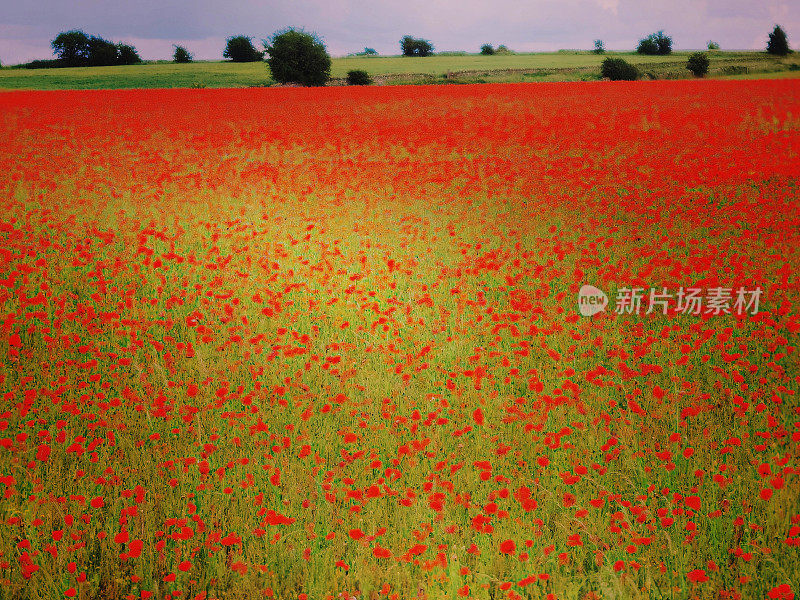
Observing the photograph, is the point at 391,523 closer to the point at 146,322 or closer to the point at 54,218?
the point at 146,322

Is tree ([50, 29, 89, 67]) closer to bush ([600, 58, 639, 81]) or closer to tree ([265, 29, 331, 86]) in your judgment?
tree ([265, 29, 331, 86])

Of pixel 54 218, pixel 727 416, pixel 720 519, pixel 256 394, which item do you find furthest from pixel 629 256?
pixel 54 218

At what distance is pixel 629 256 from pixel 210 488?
5535 millimetres

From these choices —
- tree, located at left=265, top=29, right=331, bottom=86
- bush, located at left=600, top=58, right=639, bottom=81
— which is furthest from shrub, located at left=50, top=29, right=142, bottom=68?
bush, located at left=600, top=58, right=639, bottom=81

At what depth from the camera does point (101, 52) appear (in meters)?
61.0

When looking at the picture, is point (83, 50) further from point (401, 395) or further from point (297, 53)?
point (401, 395)

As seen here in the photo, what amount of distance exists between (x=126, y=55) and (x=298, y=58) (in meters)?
35.1

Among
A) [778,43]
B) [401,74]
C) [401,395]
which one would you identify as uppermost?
[778,43]

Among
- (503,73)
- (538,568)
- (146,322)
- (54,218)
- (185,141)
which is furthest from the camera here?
(503,73)

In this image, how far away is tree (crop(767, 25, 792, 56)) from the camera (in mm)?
54500

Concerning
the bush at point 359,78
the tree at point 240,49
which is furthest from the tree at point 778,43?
the tree at point 240,49

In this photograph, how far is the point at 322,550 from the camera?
2.93 metres

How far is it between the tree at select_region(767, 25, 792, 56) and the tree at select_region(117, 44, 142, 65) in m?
66.7

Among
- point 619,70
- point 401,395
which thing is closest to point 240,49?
point 619,70
